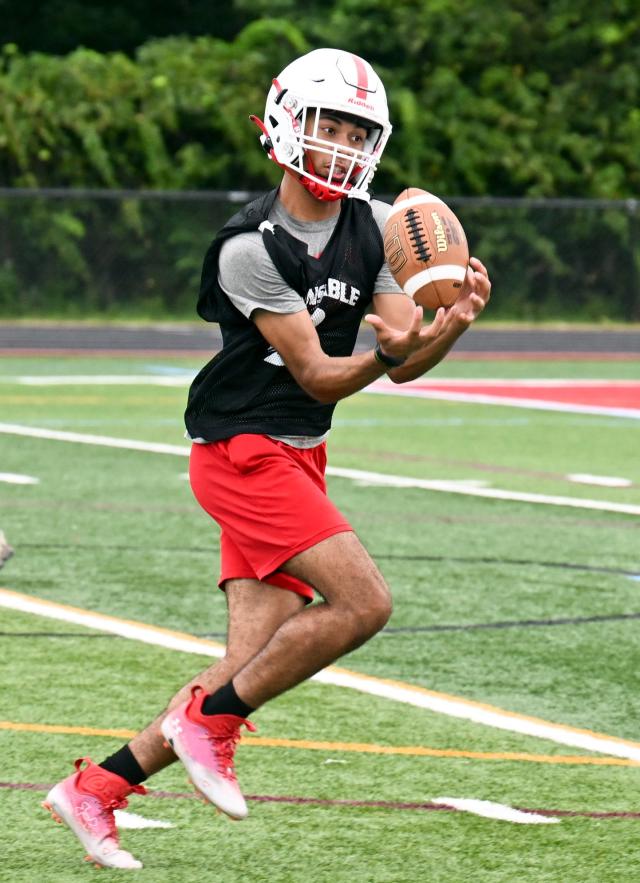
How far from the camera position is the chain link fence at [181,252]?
27078 mm

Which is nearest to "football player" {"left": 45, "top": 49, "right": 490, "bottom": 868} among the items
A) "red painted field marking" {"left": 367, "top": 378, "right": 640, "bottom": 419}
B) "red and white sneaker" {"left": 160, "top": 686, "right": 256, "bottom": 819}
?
"red and white sneaker" {"left": 160, "top": 686, "right": 256, "bottom": 819}

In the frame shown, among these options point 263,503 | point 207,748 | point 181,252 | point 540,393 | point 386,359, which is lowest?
point 181,252

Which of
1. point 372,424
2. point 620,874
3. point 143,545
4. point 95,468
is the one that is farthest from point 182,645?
point 372,424

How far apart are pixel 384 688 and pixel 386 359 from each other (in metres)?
2.37

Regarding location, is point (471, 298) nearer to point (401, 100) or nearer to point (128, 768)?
point (128, 768)

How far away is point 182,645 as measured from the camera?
7395mm

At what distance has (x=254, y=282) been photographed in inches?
188

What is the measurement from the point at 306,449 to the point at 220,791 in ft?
3.09

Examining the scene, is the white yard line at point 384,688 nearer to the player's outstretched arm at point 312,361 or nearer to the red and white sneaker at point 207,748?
the red and white sneaker at point 207,748

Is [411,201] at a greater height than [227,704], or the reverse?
[411,201]

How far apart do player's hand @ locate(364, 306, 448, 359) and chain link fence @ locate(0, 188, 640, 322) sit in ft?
73.9

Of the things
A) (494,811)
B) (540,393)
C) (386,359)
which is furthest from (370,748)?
(540,393)

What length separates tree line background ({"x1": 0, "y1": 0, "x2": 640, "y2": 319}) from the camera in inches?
1139

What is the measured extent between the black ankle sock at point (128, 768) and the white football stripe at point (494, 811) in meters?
0.96
